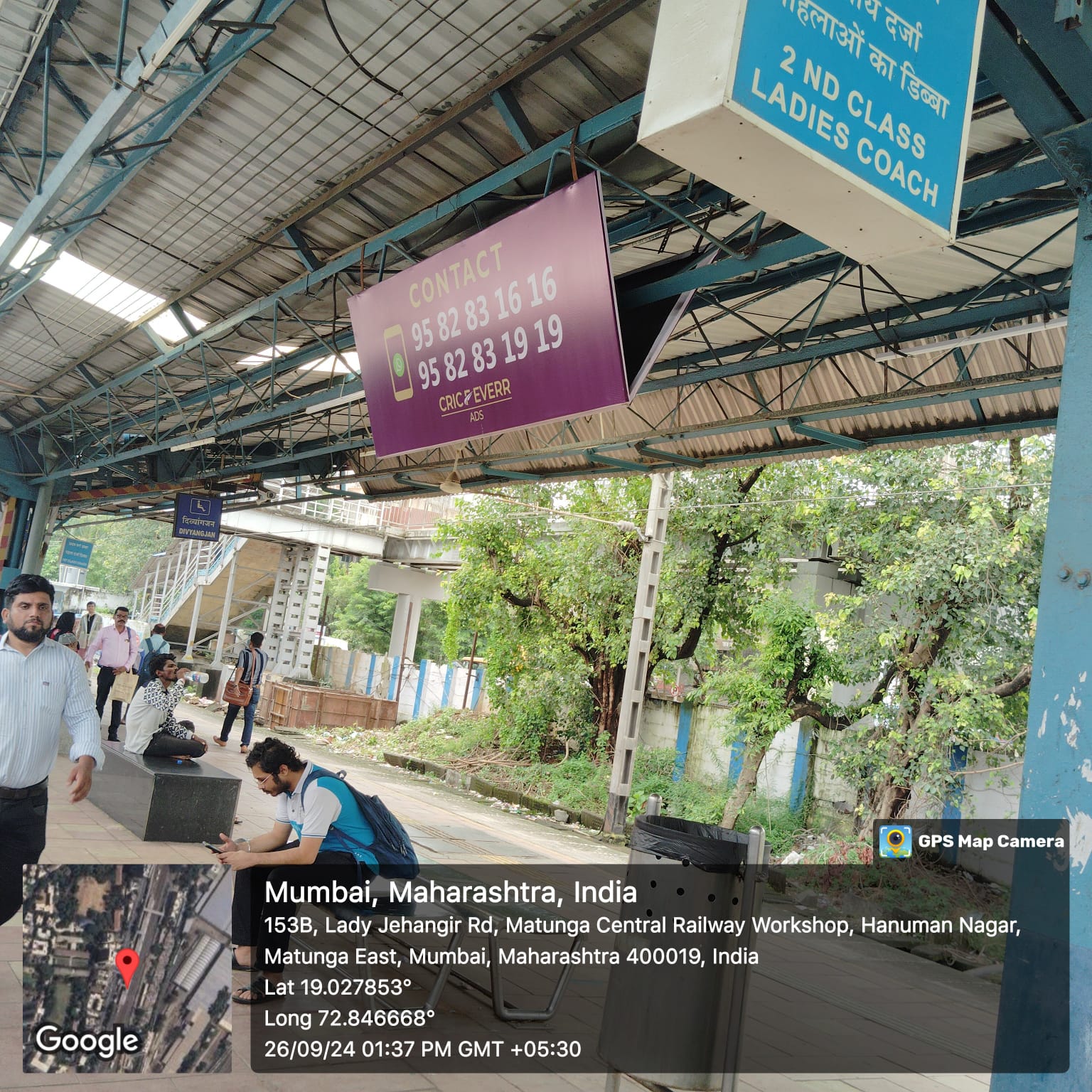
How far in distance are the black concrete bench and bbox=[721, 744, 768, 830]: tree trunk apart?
27.2 ft

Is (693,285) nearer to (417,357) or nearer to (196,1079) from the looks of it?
(417,357)

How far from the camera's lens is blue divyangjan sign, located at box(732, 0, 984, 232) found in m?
2.82

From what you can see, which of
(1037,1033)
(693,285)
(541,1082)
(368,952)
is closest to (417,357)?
(693,285)

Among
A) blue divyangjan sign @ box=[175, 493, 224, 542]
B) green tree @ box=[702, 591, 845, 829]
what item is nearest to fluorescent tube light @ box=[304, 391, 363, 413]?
green tree @ box=[702, 591, 845, 829]

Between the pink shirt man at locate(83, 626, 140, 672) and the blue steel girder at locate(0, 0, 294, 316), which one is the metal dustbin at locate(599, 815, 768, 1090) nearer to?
the blue steel girder at locate(0, 0, 294, 316)

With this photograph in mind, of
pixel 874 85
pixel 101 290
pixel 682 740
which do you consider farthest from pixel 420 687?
pixel 874 85

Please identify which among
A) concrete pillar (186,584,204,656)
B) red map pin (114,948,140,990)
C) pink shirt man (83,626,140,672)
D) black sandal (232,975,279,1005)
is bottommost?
black sandal (232,975,279,1005)

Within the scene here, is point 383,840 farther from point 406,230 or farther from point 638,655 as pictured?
point 638,655

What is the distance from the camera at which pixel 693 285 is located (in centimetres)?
648

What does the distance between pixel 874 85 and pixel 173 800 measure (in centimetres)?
722

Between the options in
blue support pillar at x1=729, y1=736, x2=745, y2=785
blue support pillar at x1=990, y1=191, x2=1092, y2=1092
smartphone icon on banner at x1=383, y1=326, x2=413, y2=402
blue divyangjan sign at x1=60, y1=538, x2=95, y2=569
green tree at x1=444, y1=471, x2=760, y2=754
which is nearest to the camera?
blue support pillar at x1=990, y1=191, x2=1092, y2=1092

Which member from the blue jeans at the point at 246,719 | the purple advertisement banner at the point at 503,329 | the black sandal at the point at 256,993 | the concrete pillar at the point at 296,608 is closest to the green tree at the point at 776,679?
the blue jeans at the point at 246,719

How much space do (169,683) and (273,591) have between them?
79.6 ft

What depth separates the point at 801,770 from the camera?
14562mm
